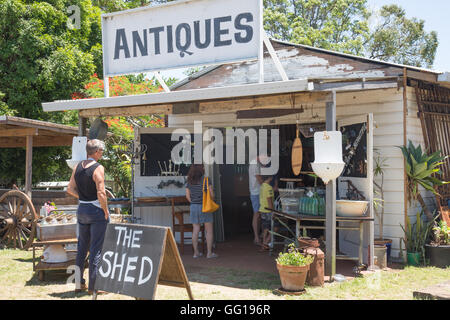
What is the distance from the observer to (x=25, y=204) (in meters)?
8.88

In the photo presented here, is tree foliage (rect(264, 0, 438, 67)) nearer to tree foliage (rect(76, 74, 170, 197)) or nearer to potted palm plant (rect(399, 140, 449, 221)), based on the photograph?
tree foliage (rect(76, 74, 170, 197))

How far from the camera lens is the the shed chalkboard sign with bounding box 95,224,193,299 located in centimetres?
438

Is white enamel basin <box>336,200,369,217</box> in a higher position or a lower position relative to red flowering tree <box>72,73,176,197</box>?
lower

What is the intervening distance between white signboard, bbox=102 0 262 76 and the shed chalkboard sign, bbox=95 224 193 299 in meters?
3.05

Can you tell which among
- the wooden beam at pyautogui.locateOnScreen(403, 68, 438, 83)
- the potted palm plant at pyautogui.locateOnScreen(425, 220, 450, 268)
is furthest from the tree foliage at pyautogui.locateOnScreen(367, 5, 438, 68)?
the potted palm plant at pyautogui.locateOnScreen(425, 220, 450, 268)

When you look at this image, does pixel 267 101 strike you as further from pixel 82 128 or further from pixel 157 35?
pixel 82 128

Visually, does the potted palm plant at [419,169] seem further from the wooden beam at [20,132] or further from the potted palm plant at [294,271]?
the wooden beam at [20,132]

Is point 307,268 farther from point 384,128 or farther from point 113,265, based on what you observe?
point 384,128

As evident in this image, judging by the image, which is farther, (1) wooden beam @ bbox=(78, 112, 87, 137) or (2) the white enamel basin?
(1) wooden beam @ bbox=(78, 112, 87, 137)

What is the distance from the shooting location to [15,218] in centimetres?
893

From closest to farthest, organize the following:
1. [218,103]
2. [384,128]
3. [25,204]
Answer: [218,103]
[384,128]
[25,204]
